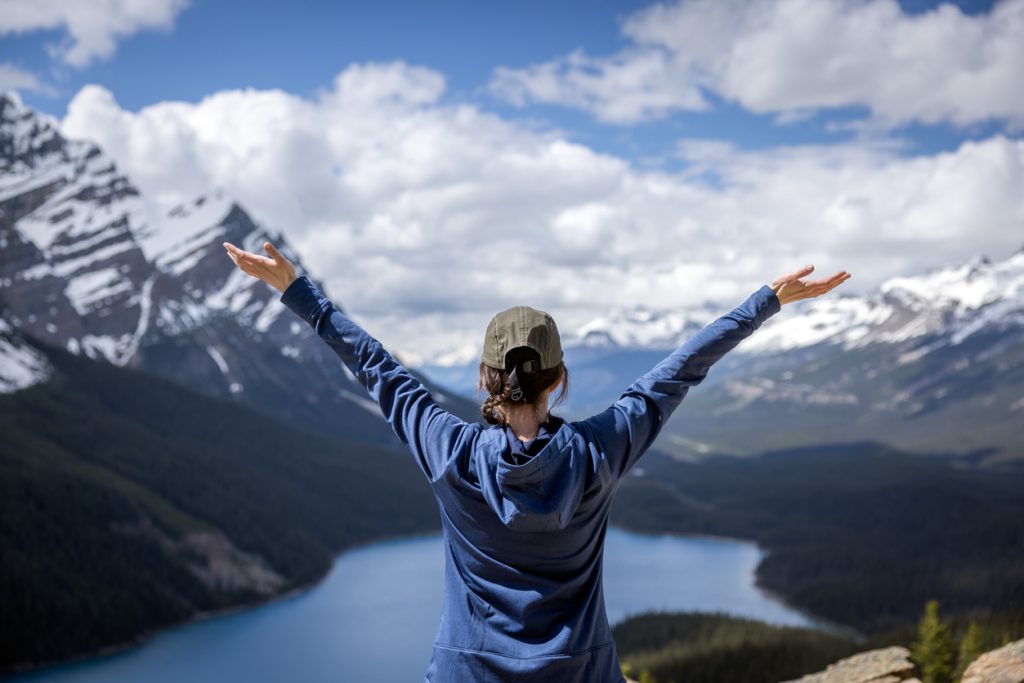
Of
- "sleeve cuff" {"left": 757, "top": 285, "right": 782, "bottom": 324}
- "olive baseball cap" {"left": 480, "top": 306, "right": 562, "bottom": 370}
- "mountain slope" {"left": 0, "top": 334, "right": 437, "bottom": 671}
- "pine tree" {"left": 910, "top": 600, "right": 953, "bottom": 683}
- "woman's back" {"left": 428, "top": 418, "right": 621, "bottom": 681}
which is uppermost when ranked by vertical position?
"mountain slope" {"left": 0, "top": 334, "right": 437, "bottom": 671}

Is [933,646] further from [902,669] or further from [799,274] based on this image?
[799,274]

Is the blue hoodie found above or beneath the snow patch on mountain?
beneath

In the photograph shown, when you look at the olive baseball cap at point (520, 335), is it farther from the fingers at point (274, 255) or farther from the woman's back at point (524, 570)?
the fingers at point (274, 255)

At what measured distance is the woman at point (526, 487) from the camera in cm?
383

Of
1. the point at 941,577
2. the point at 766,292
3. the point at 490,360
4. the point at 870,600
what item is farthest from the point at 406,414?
the point at 941,577

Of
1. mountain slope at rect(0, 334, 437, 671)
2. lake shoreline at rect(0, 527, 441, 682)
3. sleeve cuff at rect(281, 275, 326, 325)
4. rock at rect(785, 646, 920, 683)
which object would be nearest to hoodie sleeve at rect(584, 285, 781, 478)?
sleeve cuff at rect(281, 275, 326, 325)

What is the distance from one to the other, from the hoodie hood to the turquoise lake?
8649cm

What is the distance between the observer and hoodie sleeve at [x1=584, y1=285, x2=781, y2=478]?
405 centimetres

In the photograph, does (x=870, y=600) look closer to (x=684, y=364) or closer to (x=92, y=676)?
(x=92, y=676)

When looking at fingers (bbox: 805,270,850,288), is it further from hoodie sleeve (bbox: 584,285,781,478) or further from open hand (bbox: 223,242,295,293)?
open hand (bbox: 223,242,295,293)

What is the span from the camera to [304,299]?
447 centimetres

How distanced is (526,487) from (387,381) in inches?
36.9

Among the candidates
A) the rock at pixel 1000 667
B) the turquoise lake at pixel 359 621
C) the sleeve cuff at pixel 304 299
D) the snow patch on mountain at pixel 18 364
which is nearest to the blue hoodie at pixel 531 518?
the sleeve cuff at pixel 304 299

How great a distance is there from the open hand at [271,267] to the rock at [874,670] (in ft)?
31.9
